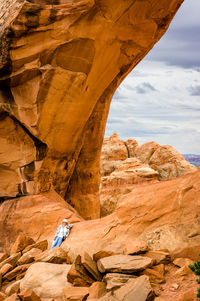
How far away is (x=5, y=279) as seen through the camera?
692 centimetres

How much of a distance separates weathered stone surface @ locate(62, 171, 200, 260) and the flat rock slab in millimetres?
553

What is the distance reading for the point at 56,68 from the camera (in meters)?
9.59

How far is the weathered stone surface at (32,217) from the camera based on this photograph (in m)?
9.84

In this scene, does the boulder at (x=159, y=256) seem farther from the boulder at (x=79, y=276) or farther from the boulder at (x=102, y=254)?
the boulder at (x=79, y=276)

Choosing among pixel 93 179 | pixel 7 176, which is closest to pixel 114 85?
pixel 93 179

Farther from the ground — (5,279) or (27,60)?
(27,60)

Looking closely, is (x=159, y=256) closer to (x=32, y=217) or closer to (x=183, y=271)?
(x=183, y=271)

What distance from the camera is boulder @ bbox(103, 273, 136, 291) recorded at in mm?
4465

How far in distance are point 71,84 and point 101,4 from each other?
8.66 feet

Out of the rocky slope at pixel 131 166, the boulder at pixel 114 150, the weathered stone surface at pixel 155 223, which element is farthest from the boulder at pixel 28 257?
the boulder at pixel 114 150

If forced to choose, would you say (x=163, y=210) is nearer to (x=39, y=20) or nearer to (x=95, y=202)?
(x=39, y=20)

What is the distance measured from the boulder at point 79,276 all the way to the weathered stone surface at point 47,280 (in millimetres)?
166

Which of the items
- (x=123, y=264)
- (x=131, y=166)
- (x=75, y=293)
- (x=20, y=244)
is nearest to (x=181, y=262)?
(x=123, y=264)

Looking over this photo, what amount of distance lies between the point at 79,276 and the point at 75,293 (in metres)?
0.53
